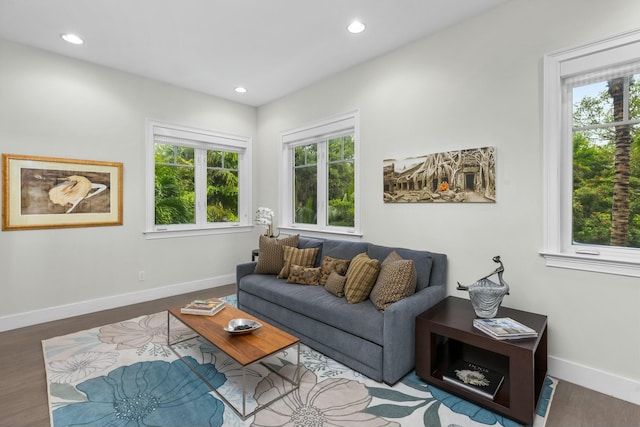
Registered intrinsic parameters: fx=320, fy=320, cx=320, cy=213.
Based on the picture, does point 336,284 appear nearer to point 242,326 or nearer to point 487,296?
point 242,326

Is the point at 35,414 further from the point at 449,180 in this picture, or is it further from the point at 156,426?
the point at 449,180

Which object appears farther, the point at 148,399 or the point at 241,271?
the point at 241,271

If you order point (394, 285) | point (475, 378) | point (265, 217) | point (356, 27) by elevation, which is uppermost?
point (356, 27)

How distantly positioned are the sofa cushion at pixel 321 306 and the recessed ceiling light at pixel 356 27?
2.42 meters

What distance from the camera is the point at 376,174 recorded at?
3.49 metres

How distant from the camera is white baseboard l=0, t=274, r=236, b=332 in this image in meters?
3.26

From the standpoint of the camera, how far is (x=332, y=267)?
3182 millimetres

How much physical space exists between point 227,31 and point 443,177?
242 cm

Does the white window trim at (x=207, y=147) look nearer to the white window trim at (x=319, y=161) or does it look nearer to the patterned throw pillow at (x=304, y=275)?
the white window trim at (x=319, y=161)

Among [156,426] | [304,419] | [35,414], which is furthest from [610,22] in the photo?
[35,414]

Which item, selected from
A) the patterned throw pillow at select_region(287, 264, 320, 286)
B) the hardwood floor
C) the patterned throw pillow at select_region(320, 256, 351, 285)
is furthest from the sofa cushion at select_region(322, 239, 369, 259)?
the hardwood floor

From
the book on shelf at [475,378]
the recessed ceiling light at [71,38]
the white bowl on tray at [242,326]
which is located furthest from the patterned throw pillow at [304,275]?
the recessed ceiling light at [71,38]

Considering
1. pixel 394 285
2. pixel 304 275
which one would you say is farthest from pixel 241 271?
pixel 394 285

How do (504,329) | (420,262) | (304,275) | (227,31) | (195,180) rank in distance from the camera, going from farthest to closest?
(195,180)
(304,275)
(227,31)
(420,262)
(504,329)
